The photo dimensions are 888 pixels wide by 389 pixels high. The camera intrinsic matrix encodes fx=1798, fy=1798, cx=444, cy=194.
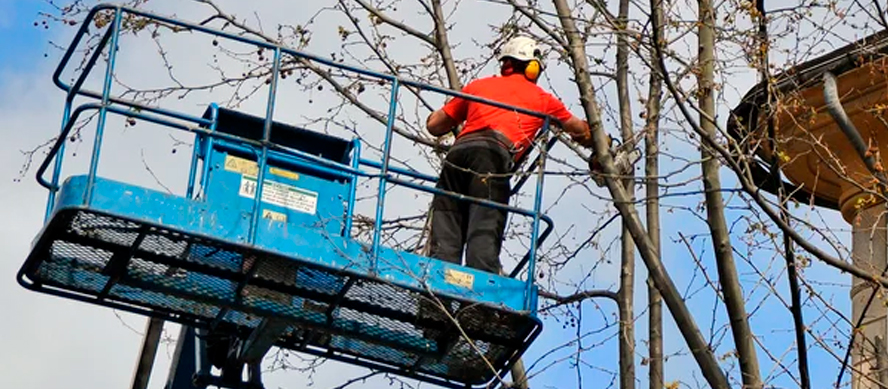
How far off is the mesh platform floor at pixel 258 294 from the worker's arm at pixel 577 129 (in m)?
1.43

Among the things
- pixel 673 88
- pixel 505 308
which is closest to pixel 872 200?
pixel 673 88

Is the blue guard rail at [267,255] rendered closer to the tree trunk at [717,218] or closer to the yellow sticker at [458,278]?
the yellow sticker at [458,278]

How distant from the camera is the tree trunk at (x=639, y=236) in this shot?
1007 cm

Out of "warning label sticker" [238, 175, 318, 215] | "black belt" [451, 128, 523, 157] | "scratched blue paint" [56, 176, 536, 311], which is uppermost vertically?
"black belt" [451, 128, 523, 157]

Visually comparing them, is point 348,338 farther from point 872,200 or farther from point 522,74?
point 872,200

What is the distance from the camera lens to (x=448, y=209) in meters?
11.6

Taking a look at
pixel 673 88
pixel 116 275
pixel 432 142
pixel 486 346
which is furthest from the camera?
pixel 432 142

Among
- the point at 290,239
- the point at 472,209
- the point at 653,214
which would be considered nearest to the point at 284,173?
the point at 290,239

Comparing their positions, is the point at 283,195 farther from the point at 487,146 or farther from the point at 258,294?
the point at 487,146

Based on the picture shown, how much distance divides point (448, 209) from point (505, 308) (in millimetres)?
999

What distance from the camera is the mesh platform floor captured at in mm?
10492

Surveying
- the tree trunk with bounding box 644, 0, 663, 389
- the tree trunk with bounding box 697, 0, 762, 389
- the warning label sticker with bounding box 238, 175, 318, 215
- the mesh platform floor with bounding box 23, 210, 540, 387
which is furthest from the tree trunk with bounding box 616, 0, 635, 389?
the warning label sticker with bounding box 238, 175, 318, 215

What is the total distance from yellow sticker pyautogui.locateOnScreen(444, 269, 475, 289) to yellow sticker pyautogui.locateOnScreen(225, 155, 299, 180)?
118cm

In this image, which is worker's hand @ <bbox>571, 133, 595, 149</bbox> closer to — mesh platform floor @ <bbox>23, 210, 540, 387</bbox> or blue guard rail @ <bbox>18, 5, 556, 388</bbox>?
A: blue guard rail @ <bbox>18, 5, 556, 388</bbox>
